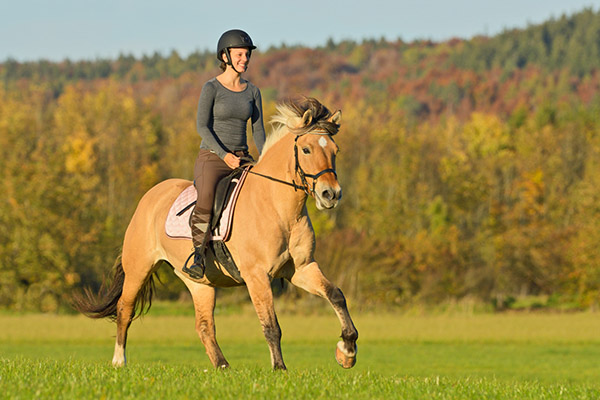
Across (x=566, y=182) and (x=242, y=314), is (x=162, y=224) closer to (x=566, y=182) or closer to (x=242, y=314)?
(x=242, y=314)

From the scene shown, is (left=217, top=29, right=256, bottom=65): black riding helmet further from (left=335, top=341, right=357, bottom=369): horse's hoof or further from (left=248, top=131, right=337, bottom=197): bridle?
(left=335, top=341, right=357, bottom=369): horse's hoof

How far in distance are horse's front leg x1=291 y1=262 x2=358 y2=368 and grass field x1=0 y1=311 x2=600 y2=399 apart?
24cm

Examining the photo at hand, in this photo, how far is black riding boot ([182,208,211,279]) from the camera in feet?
33.4

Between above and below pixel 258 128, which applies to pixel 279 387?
below

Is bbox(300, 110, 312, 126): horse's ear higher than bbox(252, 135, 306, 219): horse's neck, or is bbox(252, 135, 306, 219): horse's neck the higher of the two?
bbox(300, 110, 312, 126): horse's ear

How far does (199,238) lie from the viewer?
10.2 metres

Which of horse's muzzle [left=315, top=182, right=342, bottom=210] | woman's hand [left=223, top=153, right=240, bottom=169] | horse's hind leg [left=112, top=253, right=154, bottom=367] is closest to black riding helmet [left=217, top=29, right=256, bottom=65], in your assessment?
woman's hand [left=223, top=153, right=240, bottom=169]

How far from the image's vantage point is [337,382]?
28.5 ft

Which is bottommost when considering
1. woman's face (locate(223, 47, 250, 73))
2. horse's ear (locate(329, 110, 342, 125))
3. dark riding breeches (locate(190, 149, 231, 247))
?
dark riding breeches (locate(190, 149, 231, 247))

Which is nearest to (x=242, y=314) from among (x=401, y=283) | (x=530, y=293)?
(x=401, y=283)

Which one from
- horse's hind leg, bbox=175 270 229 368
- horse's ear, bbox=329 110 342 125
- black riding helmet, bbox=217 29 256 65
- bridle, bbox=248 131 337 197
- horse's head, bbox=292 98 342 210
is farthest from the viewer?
horse's hind leg, bbox=175 270 229 368

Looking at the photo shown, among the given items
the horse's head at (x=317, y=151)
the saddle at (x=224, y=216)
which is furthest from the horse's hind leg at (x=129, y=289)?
the horse's head at (x=317, y=151)

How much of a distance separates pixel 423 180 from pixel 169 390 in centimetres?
8006

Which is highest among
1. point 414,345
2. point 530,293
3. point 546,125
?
point 546,125
